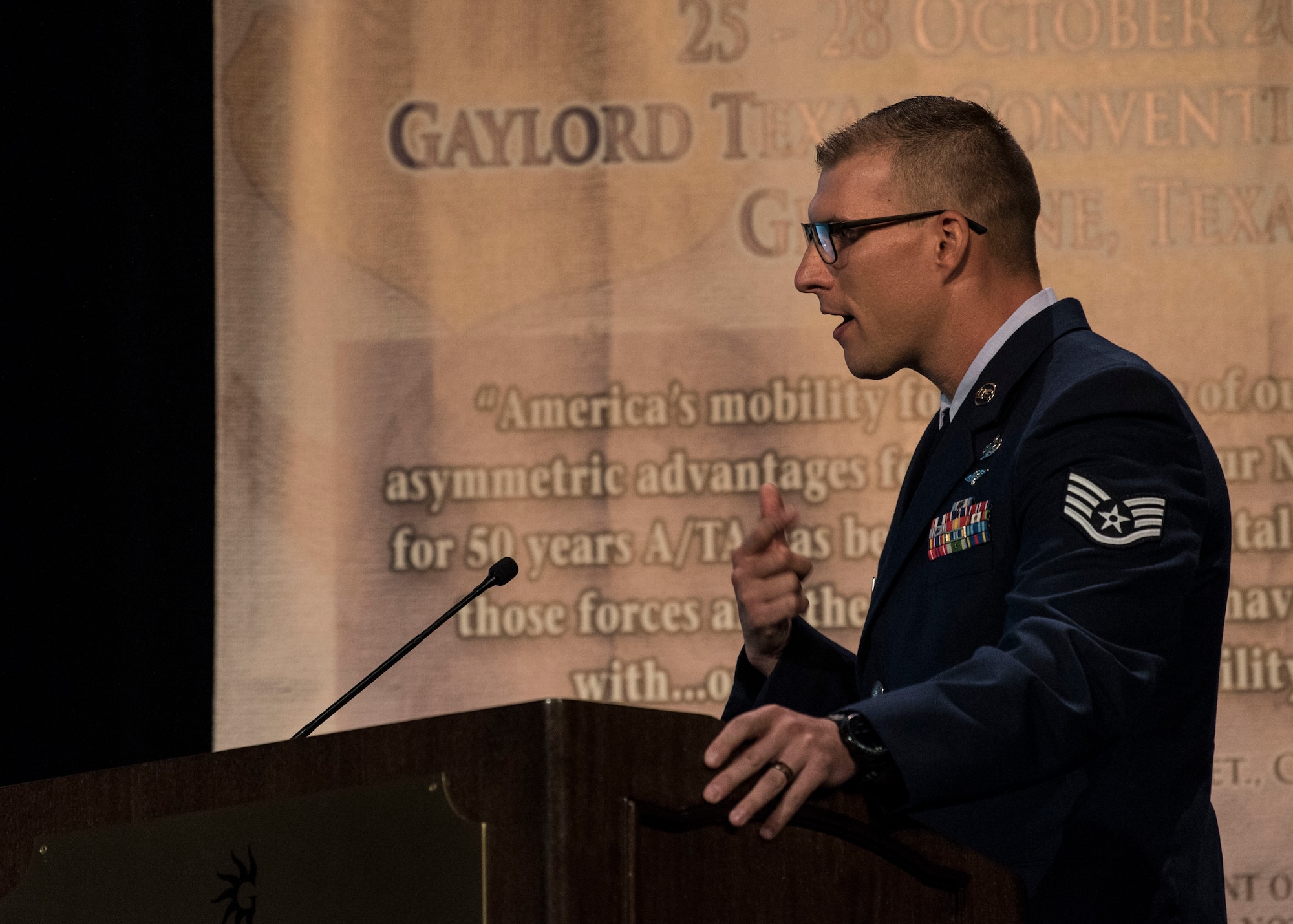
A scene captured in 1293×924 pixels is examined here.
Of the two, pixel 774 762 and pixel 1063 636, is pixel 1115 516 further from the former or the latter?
pixel 774 762

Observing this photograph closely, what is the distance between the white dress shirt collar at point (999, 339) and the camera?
5.71 feet

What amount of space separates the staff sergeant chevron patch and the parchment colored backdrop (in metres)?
2.08

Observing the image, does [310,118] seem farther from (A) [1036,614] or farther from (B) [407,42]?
(A) [1036,614]

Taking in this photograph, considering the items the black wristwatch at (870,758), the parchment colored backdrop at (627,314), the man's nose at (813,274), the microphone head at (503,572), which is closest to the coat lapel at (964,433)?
the man's nose at (813,274)

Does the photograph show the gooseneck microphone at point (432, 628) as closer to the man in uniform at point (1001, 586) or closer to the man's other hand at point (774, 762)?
the man in uniform at point (1001, 586)

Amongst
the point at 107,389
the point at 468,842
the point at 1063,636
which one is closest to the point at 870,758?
the point at 1063,636

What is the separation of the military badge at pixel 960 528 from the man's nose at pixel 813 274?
384 mm

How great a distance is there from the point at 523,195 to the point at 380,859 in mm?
2564

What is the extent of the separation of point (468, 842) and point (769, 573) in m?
0.54

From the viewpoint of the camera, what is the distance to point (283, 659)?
346cm

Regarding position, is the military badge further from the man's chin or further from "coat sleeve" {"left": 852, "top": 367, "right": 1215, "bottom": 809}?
the man's chin

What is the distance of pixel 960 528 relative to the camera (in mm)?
1554

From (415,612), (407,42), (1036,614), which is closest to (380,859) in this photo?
(1036,614)

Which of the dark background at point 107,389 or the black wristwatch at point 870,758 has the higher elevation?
the dark background at point 107,389
